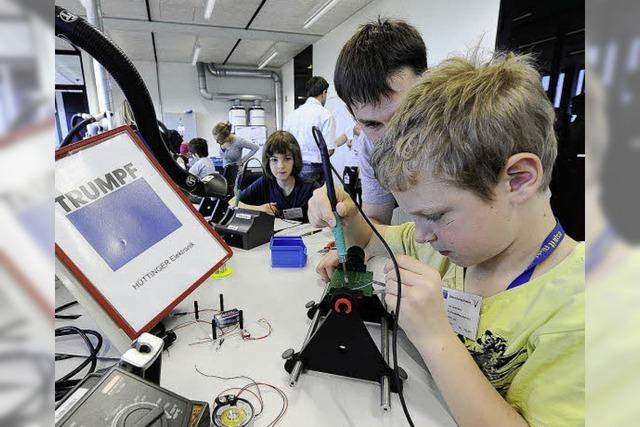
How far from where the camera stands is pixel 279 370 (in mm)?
605

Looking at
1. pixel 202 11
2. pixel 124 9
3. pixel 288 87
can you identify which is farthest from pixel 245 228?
pixel 288 87

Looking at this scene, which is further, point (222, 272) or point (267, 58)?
point (267, 58)

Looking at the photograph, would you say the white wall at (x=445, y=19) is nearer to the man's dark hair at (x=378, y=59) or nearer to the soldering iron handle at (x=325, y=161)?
the man's dark hair at (x=378, y=59)

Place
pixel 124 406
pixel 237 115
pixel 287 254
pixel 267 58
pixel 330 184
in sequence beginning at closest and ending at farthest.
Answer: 1. pixel 124 406
2. pixel 330 184
3. pixel 287 254
4. pixel 267 58
5. pixel 237 115

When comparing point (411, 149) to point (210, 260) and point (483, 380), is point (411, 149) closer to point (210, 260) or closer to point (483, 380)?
point (483, 380)

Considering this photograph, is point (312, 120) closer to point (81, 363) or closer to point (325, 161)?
point (325, 161)

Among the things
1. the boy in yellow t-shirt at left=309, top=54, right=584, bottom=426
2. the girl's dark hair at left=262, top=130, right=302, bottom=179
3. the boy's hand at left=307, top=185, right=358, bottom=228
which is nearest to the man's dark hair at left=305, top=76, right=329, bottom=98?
the girl's dark hair at left=262, top=130, right=302, bottom=179

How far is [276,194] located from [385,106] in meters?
1.23

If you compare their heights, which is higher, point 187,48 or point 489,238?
point 187,48

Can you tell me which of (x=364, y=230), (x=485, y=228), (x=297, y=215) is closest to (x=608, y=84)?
(x=485, y=228)

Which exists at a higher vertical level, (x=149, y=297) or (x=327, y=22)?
(x=327, y=22)

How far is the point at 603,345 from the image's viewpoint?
0.59 feet

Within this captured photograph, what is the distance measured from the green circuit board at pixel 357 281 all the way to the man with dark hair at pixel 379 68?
36cm

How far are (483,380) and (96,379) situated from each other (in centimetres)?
52
